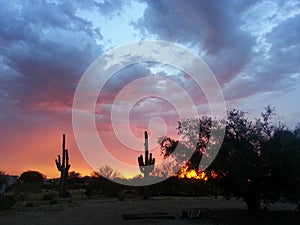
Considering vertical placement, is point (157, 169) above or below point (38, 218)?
above

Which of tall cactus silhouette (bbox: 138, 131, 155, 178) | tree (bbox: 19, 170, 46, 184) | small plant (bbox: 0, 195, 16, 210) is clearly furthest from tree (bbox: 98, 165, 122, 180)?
tree (bbox: 19, 170, 46, 184)

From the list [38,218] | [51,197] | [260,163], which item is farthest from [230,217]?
[51,197]

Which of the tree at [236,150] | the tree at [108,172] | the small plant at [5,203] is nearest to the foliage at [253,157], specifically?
the tree at [236,150]

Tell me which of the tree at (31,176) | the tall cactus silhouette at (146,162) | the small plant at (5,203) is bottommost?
the small plant at (5,203)

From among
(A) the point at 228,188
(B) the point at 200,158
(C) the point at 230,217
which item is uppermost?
(B) the point at 200,158

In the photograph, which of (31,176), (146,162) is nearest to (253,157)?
(146,162)

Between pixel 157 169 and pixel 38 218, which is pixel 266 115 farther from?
pixel 157 169

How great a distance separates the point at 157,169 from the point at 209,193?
30.4ft

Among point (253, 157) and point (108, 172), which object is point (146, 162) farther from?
point (253, 157)

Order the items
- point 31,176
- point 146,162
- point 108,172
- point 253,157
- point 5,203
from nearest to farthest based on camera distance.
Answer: point 253,157, point 5,203, point 146,162, point 108,172, point 31,176

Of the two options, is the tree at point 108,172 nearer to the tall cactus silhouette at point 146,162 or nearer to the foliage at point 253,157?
the tall cactus silhouette at point 146,162

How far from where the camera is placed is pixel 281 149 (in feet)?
79.9

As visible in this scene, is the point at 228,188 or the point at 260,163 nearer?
the point at 260,163

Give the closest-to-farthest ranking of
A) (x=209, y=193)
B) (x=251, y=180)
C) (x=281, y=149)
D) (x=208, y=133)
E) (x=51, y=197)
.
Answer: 1. (x=281, y=149)
2. (x=251, y=180)
3. (x=208, y=133)
4. (x=51, y=197)
5. (x=209, y=193)
